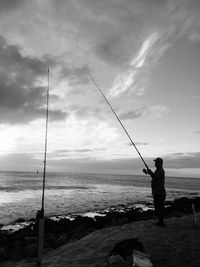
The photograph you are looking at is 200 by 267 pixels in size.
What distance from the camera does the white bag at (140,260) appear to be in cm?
517

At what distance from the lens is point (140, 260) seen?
5293 mm

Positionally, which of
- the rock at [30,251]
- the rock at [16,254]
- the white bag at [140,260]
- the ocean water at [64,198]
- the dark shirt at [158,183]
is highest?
the dark shirt at [158,183]

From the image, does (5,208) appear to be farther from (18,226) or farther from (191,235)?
(191,235)

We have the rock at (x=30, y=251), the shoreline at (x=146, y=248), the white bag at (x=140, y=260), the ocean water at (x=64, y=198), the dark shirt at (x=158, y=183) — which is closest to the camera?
the white bag at (x=140, y=260)

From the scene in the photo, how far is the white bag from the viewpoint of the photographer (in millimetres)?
5172

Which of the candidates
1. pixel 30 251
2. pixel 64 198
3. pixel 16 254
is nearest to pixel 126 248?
pixel 30 251

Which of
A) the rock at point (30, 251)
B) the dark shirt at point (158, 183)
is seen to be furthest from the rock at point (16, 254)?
the dark shirt at point (158, 183)

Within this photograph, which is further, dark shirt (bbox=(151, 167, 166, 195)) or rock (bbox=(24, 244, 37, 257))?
rock (bbox=(24, 244, 37, 257))

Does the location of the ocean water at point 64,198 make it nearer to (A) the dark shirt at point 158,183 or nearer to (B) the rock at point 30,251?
(B) the rock at point 30,251

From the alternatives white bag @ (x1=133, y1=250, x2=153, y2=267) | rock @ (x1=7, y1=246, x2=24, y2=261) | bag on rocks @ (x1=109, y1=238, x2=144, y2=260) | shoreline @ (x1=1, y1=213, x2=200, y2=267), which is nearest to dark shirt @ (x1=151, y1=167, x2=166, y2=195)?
shoreline @ (x1=1, y1=213, x2=200, y2=267)

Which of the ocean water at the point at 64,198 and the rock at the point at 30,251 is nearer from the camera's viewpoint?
the rock at the point at 30,251

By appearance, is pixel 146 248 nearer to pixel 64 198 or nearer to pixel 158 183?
pixel 158 183

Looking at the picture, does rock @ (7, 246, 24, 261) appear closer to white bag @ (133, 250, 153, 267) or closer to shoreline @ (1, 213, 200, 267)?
shoreline @ (1, 213, 200, 267)

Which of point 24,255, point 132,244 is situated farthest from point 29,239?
point 132,244
